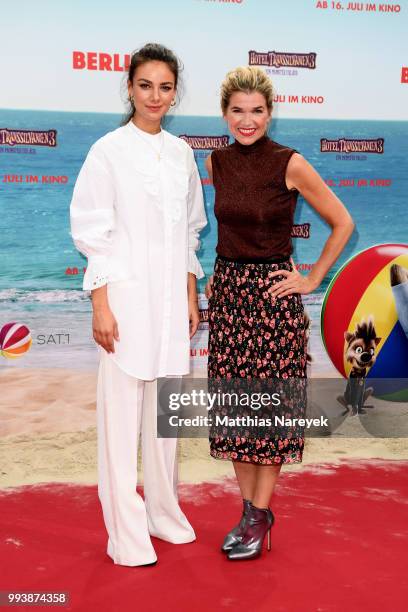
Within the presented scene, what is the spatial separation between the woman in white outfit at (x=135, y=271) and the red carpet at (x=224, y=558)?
151 millimetres

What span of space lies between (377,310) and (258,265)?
1320 millimetres

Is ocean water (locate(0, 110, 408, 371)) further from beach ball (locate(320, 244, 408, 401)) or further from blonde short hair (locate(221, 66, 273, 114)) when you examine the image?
blonde short hair (locate(221, 66, 273, 114))

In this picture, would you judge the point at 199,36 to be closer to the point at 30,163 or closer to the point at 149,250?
the point at 30,163

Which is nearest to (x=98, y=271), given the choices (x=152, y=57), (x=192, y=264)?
(x=192, y=264)

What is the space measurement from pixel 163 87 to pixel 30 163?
1544 millimetres

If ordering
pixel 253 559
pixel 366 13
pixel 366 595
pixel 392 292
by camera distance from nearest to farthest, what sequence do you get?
1. pixel 366 595
2. pixel 253 559
3. pixel 392 292
4. pixel 366 13

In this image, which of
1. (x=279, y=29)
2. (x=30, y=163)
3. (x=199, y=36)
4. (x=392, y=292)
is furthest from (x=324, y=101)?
(x=30, y=163)

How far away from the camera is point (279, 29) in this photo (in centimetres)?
386

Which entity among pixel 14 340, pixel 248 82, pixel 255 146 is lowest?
pixel 14 340

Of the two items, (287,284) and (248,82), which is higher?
(248,82)

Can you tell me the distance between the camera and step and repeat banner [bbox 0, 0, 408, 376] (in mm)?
3734

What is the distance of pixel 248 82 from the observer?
7.93ft

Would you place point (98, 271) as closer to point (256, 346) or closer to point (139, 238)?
point (139, 238)

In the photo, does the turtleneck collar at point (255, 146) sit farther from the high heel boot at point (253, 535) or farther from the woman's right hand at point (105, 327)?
the high heel boot at point (253, 535)
